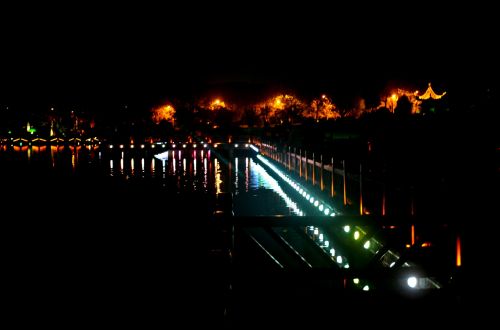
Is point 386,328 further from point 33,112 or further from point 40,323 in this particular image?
point 33,112

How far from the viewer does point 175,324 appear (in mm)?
5824

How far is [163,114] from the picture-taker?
10062 cm

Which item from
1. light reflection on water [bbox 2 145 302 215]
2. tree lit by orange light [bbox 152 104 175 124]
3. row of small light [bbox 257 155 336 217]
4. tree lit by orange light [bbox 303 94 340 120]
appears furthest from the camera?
tree lit by orange light [bbox 152 104 175 124]

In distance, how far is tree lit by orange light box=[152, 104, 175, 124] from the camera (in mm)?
99525

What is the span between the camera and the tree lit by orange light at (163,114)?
9953 cm

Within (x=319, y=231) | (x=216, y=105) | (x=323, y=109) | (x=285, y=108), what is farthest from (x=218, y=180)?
(x=216, y=105)

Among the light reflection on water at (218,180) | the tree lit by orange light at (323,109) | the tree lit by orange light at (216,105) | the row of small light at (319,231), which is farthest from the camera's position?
the tree lit by orange light at (216,105)

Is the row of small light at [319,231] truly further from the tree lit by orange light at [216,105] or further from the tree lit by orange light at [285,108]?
the tree lit by orange light at [216,105]

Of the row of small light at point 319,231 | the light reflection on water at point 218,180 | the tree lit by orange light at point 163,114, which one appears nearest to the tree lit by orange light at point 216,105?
the tree lit by orange light at point 163,114

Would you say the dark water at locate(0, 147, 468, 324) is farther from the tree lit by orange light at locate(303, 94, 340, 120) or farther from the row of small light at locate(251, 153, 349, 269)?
the tree lit by orange light at locate(303, 94, 340, 120)

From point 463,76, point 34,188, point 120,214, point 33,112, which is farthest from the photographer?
point 33,112

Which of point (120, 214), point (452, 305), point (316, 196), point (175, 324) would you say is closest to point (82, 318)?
point (175, 324)

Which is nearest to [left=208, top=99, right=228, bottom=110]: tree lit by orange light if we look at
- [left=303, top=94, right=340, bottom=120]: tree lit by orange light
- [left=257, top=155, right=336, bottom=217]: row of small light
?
[left=303, top=94, right=340, bottom=120]: tree lit by orange light

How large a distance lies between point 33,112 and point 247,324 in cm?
8973
